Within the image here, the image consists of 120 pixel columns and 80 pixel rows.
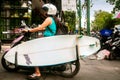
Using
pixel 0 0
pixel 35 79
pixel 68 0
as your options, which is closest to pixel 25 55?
pixel 35 79

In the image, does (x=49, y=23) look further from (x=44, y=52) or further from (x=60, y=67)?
(x=60, y=67)

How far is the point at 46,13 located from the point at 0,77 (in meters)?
1.69

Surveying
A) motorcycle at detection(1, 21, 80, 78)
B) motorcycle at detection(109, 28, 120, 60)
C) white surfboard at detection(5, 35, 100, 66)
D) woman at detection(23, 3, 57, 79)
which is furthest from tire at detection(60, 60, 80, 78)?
motorcycle at detection(109, 28, 120, 60)

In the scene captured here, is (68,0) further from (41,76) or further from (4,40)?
(41,76)

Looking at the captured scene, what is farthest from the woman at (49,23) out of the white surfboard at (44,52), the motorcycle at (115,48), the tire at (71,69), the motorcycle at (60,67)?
the motorcycle at (115,48)

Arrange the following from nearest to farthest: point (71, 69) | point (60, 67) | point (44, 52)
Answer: point (44, 52) → point (60, 67) → point (71, 69)

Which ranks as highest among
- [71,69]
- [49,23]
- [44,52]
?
[49,23]

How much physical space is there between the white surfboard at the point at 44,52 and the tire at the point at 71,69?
20cm

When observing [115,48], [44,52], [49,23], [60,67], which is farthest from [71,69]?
[115,48]

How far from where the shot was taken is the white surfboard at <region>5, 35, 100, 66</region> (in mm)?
8039

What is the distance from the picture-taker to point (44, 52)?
26.5 feet

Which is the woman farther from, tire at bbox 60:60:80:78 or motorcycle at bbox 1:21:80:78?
tire at bbox 60:60:80:78

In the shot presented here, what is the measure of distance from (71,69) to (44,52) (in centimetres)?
85

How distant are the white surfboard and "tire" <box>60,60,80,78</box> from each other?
0.20 meters
